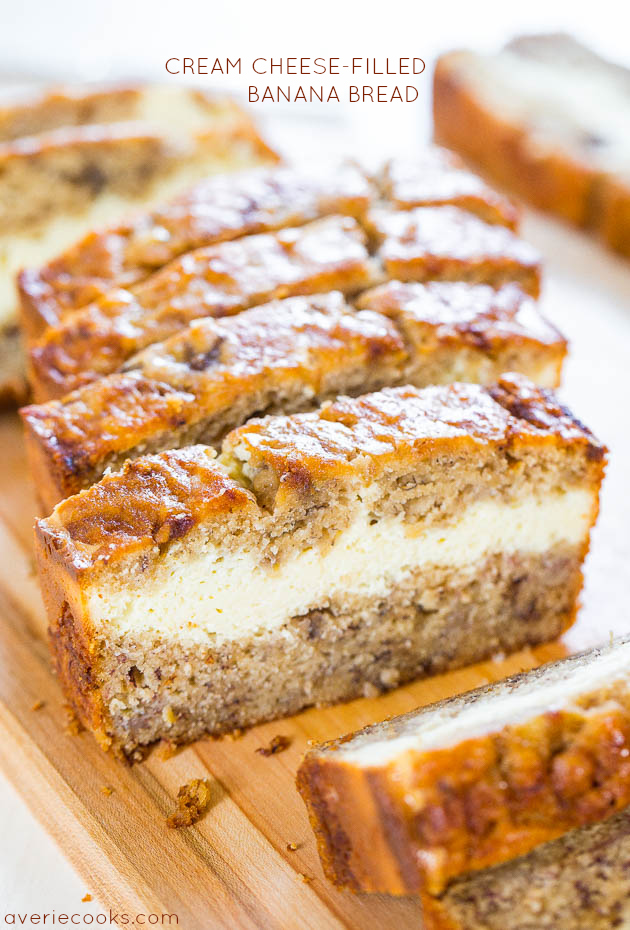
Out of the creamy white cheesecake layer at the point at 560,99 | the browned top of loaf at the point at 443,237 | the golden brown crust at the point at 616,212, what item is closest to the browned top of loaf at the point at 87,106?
the browned top of loaf at the point at 443,237

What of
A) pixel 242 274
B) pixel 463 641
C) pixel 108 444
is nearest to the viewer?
pixel 108 444

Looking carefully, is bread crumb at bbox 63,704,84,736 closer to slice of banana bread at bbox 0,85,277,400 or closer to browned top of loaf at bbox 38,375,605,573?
browned top of loaf at bbox 38,375,605,573

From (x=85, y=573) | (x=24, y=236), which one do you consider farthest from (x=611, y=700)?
(x=24, y=236)

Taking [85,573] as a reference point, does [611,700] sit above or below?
below

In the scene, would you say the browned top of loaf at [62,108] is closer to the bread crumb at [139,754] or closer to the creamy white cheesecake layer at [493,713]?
the bread crumb at [139,754]

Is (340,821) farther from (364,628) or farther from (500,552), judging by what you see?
(500,552)

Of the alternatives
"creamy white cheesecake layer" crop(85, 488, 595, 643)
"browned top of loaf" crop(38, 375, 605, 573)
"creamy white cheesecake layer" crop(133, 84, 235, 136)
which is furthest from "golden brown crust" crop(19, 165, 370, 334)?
"creamy white cheesecake layer" crop(85, 488, 595, 643)
